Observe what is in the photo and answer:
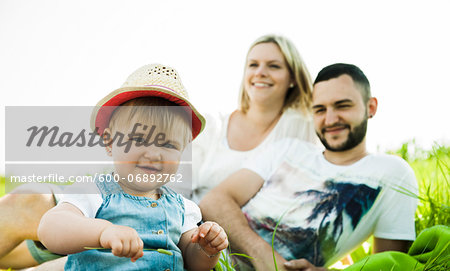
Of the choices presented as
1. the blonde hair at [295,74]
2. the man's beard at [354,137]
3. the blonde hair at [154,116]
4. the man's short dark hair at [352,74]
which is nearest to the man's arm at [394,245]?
the man's beard at [354,137]

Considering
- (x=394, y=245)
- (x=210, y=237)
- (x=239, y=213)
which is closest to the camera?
(x=210, y=237)

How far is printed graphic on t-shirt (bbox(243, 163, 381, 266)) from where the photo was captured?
147 cm

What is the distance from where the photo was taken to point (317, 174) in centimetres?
160

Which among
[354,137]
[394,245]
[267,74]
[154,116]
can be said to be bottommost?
Answer: [394,245]

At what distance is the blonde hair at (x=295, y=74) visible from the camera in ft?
6.44

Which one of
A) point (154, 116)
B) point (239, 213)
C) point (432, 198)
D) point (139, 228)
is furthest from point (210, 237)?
point (432, 198)

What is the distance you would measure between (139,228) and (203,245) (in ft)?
0.50

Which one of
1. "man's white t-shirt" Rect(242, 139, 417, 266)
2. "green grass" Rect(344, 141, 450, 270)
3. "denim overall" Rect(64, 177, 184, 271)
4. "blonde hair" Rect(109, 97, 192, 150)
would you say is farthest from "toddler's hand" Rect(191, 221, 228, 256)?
"green grass" Rect(344, 141, 450, 270)

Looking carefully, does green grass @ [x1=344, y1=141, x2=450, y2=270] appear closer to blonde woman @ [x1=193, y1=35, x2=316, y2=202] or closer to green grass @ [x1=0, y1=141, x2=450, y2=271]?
green grass @ [x1=0, y1=141, x2=450, y2=271]

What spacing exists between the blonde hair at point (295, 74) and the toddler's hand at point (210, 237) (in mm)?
1222

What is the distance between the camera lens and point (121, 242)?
708mm

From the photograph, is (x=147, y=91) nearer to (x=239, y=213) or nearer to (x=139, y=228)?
(x=139, y=228)

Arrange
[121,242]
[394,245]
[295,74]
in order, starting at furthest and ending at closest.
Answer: [295,74] → [394,245] → [121,242]

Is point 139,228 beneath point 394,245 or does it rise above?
above
